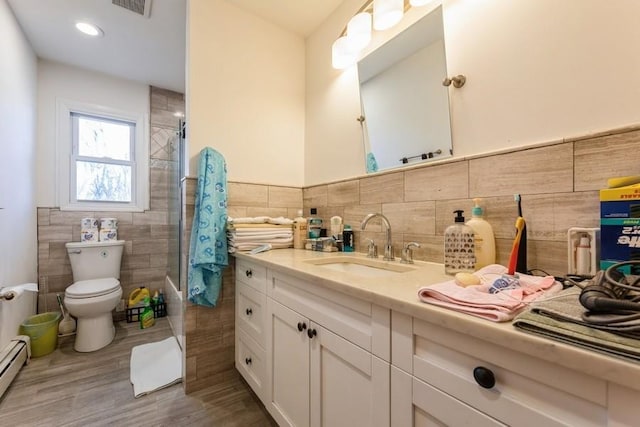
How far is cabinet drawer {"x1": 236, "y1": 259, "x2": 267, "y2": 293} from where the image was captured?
129 centimetres

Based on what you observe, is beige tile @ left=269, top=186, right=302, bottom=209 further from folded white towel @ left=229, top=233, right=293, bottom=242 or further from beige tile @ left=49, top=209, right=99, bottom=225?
beige tile @ left=49, top=209, right=99, bottom=225

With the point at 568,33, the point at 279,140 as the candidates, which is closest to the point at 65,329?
the point at 279,140

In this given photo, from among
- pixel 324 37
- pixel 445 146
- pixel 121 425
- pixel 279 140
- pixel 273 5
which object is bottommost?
pixel 121 425

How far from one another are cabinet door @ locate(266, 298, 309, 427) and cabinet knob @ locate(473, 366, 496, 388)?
0.59m

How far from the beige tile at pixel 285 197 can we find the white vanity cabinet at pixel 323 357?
2.50 ft

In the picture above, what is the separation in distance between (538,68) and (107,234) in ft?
10.5

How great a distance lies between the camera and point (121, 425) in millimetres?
1287

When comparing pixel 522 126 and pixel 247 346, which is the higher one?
pixel 522 126

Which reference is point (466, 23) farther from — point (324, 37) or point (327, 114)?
point (324, 37)

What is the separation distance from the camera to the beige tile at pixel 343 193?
61.2 inches

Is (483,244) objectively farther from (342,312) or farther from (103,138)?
(103,138)

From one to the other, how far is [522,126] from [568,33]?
0.28 metres

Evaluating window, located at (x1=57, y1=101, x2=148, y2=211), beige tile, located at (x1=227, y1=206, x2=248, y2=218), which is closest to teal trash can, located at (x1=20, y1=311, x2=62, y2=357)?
window, located at (x1=57, y1=101, x2=148, y2=211)

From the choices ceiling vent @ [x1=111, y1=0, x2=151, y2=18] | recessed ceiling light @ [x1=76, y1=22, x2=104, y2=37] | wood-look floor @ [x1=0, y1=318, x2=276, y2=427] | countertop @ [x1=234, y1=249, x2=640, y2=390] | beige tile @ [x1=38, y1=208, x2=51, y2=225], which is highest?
ceiling vent @ [x1=111, y1=0, x2=151, y2=18]
